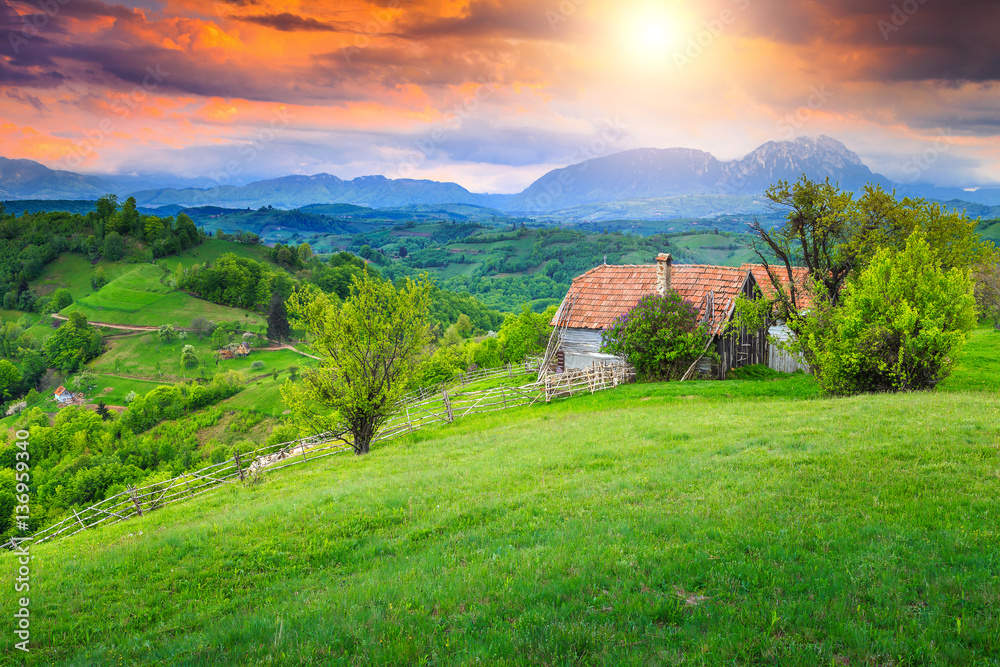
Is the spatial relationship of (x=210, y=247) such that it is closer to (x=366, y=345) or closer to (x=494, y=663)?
(x=366, y=345)

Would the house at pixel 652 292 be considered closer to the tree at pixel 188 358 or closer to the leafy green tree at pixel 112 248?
the tree at pixel 188 358

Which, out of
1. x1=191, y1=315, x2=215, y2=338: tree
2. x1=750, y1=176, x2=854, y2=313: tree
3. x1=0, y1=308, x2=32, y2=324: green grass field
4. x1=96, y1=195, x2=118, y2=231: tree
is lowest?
x1=191, y1=315, x2=215, y2=338: tree

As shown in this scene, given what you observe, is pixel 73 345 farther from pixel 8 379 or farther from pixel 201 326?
pixel 201 326

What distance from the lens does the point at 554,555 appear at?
8539 millimetres

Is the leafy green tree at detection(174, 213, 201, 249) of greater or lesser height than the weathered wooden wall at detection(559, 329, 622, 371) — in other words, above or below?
above

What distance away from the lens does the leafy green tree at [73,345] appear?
118m

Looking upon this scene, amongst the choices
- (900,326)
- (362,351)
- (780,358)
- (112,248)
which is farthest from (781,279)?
(112,248)


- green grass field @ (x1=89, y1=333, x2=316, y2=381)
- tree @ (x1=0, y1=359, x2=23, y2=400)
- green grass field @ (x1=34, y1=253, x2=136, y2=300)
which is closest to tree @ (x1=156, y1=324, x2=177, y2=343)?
green grass field @ (x1=89, y1=333, x2=316, y2=381)

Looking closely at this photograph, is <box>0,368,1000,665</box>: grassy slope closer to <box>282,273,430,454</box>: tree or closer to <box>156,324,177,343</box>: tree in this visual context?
<box>282,273,430,454</box>: tree

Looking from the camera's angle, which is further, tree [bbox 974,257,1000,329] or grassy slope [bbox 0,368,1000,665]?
tree [bbox 974,257,1000,329]

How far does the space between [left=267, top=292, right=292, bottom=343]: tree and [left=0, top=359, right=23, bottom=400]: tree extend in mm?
50120

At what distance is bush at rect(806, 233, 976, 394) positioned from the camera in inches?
814

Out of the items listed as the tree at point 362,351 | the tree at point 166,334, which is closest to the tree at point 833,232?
the tree at point 362,351

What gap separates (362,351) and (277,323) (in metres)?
121
